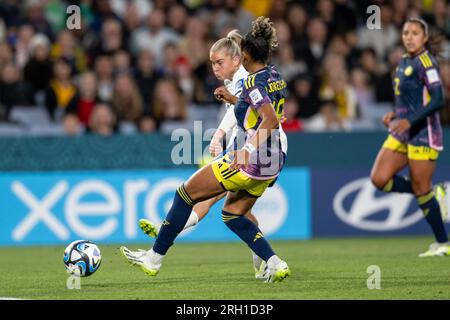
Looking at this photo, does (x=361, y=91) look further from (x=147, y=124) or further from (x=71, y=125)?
(x=71, y=125)

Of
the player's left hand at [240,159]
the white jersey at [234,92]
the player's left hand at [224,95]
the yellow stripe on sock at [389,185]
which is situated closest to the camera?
the player's left hand at [240,159]

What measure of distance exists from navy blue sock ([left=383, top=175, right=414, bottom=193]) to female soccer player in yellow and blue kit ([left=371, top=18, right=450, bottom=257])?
0.02m

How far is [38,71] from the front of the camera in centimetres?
1421

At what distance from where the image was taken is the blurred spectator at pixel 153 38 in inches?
593

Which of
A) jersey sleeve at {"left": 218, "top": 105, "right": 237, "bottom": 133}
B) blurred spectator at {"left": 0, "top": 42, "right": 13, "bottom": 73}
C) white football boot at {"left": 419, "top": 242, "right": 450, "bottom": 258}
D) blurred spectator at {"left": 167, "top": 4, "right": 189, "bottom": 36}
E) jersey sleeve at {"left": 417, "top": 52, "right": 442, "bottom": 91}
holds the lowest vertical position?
white football boot at {"left": 419, "top": 242, "right": 450, "bottom": 258}

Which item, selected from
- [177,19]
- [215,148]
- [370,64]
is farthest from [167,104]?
[215,148]

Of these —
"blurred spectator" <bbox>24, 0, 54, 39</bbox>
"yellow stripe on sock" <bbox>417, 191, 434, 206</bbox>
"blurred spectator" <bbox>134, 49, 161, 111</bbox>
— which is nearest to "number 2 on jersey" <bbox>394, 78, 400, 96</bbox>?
"yellow stripe on sock" <bbox>417, 191, 434, 206</bbox>

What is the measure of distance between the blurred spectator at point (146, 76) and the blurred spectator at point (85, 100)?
30.7 inches

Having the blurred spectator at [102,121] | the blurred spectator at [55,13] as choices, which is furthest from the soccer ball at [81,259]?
the blurred spectator at [55,13]

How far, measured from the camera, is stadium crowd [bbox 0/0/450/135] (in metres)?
13.9

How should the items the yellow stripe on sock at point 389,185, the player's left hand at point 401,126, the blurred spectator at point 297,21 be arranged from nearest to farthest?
the player's left hand at point 401,126, the yellow stripe on sock at point 389,185, the blurred spectator at point 297,21

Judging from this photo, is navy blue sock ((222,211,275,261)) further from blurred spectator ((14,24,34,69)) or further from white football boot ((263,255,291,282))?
blurred spectator ((14,24,34,69))

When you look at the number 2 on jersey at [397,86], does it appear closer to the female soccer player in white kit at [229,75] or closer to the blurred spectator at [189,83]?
the female soccer player in white kit at [229,75]

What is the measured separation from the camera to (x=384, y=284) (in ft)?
26.0
